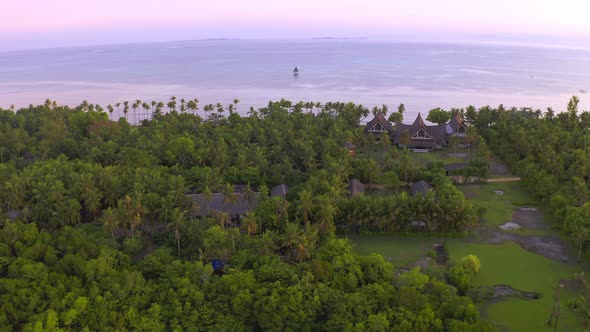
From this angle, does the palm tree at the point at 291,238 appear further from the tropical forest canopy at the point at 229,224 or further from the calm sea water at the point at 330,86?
the calm sea water at the point at 330,86

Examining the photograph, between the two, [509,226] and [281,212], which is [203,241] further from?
[509,226]

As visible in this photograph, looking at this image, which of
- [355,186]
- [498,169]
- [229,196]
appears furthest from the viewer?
[498,169]

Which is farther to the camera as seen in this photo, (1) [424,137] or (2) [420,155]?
(1) [424,137]

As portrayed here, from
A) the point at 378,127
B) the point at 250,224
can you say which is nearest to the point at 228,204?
the point at 250,224

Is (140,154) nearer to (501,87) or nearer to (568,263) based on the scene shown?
(568,263)

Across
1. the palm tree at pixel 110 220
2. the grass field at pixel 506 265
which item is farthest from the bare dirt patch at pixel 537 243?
the palm tree at pixel 110 220

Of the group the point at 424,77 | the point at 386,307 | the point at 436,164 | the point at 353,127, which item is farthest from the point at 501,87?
the point at 386,307
